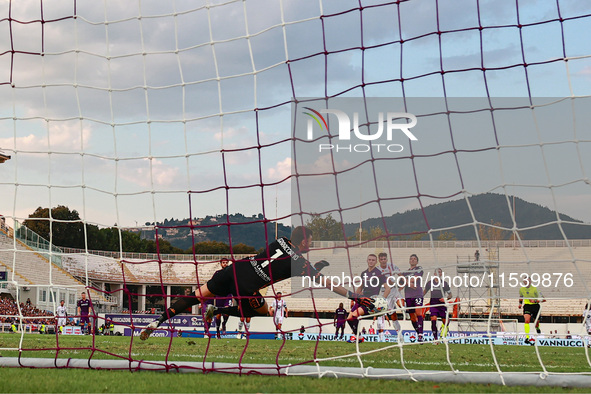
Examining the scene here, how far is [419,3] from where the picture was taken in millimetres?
6367

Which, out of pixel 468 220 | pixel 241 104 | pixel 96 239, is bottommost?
Result: pixel 241 104

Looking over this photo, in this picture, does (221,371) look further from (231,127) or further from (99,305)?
(99,305)

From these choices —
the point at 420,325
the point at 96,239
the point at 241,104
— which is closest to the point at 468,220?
the point at 96,239

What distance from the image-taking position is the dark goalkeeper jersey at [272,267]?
22.7 ft

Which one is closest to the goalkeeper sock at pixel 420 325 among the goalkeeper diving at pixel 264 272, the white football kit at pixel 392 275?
the white football kit at pixel 392 275

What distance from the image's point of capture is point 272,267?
279 inches

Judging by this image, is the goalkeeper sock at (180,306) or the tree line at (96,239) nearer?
the goalkeeper sock at (180,306)

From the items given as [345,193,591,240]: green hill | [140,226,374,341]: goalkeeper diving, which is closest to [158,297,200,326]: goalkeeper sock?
[140,226,374,341]: goalkeeper diving

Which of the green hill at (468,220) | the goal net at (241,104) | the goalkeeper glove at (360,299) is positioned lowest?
the goalkeeper glove at (360,299)

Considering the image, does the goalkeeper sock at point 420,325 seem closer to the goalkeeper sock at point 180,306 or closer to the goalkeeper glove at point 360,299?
the goalkeeper glove at point 360,299

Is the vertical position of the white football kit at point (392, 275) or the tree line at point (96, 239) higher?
the tree line at point (96, 239)

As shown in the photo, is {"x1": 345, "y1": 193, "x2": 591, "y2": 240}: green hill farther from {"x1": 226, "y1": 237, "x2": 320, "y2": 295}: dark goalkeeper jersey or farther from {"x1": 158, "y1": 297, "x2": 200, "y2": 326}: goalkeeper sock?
{"x1": 226, "y1": 237, "x2": 320, "y2": 295}: dark goalkeeper jersey

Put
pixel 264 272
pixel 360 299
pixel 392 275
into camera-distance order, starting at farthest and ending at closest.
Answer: pixel 392 275 < pixel 360 299 < pixel 264 272

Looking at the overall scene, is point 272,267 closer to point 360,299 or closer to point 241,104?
point 360,299
